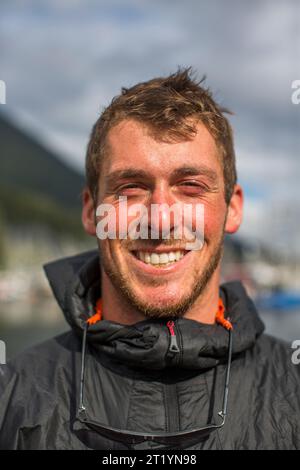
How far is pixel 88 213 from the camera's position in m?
4.40

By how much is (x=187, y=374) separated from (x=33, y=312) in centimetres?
8130

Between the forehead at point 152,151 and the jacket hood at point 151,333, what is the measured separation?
3.11 feet

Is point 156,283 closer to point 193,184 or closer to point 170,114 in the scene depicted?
point 193,184

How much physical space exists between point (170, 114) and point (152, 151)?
307mm

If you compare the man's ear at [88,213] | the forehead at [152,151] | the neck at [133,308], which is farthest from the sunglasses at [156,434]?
the forehead at [152,151]

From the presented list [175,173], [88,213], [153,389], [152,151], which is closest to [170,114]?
[152,151]

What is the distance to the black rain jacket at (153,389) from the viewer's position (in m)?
3.60

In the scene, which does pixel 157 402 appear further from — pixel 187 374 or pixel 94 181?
pixel 94 181

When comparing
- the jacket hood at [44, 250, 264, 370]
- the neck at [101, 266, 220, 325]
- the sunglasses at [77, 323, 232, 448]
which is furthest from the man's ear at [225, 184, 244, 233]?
the sunglasses at [77, 323, 232, 448]

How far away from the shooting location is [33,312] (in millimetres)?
82562

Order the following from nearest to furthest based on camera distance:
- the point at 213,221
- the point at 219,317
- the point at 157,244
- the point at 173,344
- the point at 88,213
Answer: the point at 173,344
the point at 157,244
the point at 213,221
the point at 219,317
the point at 88,213

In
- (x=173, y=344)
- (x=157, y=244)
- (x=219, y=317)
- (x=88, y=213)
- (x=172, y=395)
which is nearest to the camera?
(x=173, y=344)
